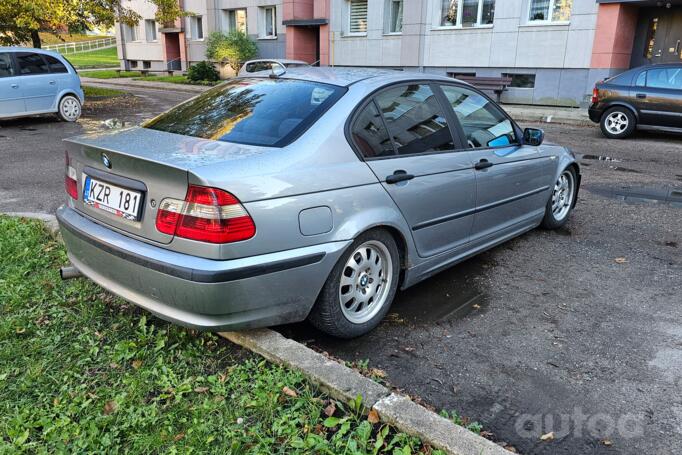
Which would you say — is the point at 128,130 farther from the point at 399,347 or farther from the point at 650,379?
the point at 650,379


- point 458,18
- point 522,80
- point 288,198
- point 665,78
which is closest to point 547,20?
point 522,80

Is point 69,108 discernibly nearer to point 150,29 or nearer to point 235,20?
point 235,20

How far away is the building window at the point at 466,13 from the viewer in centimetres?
1862

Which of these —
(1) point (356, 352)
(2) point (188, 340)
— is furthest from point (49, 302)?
(1) point (356, 352)

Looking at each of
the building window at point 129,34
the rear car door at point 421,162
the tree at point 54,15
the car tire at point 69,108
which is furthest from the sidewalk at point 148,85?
the rear car door at point 421,162

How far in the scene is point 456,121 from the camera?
Answer: 4129mm

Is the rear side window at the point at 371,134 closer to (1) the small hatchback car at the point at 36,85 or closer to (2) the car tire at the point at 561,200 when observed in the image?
(2) the car tire at the point at 561,200

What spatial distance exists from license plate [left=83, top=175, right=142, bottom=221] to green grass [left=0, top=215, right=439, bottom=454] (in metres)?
0.76

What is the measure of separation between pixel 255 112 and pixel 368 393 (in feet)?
6.08

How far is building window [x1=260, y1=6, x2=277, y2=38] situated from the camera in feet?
87.9

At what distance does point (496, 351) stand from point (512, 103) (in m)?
16.5

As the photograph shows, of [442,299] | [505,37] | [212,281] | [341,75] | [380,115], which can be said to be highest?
[505,37]

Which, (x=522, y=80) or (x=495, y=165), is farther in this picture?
(x=522, y=80)

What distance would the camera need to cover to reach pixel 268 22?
27.2 meters
